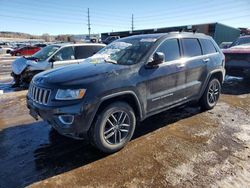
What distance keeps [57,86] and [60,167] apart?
45.0 inches

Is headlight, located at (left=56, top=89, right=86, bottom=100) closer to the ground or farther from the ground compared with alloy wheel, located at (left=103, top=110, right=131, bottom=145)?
farther from the ground

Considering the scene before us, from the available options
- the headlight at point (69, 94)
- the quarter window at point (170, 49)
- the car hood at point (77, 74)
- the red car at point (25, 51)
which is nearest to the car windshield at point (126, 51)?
the quarter window at point (170, 49)

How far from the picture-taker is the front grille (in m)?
3.73

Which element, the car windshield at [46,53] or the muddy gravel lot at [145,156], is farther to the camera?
the car windshield at [46,53]

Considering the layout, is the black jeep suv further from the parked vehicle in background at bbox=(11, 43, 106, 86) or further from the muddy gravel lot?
the parked vehicle in background at bbox=(11, 43, 106, 86)

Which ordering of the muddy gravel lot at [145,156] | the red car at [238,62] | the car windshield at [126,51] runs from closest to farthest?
1. the muddy gravel lot at [145,156]
2. the car windshield at [126,51]
3. the red car at [238,62]

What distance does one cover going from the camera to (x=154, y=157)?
153 inches

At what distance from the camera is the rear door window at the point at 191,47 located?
5.20 meters

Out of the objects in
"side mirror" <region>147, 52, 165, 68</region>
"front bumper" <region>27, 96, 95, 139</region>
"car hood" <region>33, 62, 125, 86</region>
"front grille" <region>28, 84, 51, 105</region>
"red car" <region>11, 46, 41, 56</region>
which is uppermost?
"side mirror" <region>147, 52, 165, 68</region>

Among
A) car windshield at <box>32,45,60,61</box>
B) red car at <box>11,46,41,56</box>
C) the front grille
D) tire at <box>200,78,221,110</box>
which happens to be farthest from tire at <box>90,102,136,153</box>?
red car at <box>11,46,41,56</box>

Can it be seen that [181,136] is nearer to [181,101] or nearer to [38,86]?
[181,101]

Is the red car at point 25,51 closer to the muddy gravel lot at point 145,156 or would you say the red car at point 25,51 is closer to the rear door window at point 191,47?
the muddy gravel lot at point 145,156

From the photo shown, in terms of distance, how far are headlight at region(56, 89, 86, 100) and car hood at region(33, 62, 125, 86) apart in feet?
0.37

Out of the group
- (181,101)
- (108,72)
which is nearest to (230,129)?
(181,101)
